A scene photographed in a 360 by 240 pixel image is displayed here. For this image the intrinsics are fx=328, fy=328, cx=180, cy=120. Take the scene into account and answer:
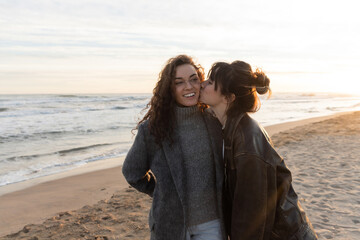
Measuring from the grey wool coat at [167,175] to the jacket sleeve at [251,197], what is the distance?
378 millimetres

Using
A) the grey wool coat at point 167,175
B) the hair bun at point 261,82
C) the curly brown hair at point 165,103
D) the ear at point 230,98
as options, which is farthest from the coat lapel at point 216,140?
the hair bun at point 261,82

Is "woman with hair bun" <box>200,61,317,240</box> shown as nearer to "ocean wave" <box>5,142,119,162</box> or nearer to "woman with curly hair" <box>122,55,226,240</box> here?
"woman with curly hair" <box>122,55,226,240</box>

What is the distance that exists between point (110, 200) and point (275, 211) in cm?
464

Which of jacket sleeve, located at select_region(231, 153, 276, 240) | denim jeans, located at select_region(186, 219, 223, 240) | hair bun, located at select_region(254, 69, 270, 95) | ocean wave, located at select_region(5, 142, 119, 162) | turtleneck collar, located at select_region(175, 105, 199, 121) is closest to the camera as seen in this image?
jacket sleeve, located at select_region(231, 153, 276, 240)

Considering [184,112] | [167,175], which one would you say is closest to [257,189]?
[167,175]

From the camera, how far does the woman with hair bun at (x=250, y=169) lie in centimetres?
178

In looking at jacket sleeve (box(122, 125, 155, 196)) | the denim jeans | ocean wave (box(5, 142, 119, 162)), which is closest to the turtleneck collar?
jacket sleeve (box(122, 125, 155, 196))

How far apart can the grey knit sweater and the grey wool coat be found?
1.5 inches

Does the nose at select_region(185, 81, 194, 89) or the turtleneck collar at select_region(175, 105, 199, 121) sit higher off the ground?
the nose at select_region(185, 81, 194, 89)

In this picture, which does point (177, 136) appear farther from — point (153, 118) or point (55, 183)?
point (55, 183)

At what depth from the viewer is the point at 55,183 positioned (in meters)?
7.34

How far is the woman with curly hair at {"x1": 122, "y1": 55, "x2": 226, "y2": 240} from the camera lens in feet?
7.18

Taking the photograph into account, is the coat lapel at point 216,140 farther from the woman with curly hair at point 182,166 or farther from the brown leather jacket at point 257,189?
the brown leather jacket at point 257,189

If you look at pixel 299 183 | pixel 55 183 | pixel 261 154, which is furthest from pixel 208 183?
pixel 55 183
